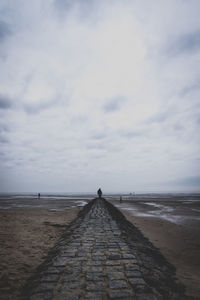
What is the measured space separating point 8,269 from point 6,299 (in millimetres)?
1338

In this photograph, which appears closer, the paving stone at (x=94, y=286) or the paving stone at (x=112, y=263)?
the paving stone at (x=94, y=286)

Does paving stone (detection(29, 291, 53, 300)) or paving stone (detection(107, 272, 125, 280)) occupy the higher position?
paving stone (detection(29, 291, 53, 300))

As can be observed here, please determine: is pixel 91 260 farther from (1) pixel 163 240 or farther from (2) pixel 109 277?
(1) pixel 163 240

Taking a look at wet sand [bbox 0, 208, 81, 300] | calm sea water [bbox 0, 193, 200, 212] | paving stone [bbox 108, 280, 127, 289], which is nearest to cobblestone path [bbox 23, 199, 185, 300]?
paving stone [bbox 108, 280, 127, 289]

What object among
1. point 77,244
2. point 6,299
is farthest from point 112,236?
point 6,299

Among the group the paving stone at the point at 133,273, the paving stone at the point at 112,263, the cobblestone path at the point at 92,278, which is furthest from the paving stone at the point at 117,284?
the paving stone at the point at 112,263

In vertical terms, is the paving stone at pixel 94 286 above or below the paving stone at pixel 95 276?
above

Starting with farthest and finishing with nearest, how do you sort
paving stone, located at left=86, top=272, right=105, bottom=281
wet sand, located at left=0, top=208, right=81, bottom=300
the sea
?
the sea
wet sand, located at left=0, top=208, right=81, bottom=300
paving stone, located at left=86, top=272, right=105, bottom=281

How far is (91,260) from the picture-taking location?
3396 millimetres

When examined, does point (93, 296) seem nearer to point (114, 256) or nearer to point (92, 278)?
point (92, 278)

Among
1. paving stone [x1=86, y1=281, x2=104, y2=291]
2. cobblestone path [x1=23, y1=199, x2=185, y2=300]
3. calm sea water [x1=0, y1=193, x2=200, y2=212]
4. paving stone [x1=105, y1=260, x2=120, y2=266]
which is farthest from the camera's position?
calm sea water [x1=0, y1=193, x2=200, y2=212]

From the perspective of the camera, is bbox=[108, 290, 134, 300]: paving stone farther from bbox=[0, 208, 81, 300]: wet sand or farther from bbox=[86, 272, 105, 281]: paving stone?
bbox=[0, 208, 81, 300]: wet sand

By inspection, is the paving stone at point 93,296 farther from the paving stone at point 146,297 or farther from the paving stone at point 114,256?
the paving stone at point 114,256

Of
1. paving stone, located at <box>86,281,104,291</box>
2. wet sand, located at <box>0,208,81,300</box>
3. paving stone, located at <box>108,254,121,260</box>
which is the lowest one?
wet sand, located at <box>0,208,81,300</box>
